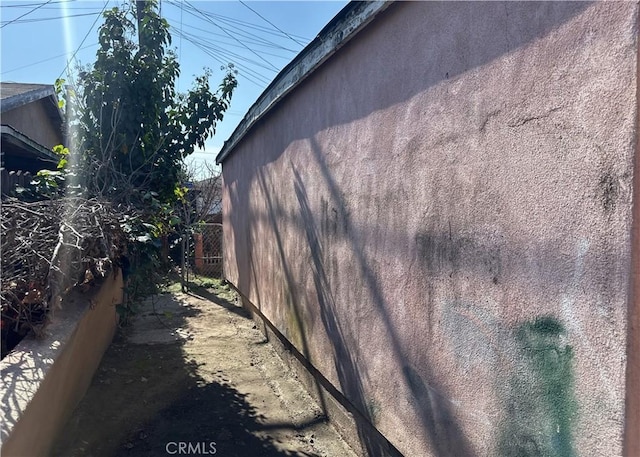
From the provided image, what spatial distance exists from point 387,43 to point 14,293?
10.5 ft

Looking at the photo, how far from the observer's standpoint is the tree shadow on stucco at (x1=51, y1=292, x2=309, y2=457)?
332 cm

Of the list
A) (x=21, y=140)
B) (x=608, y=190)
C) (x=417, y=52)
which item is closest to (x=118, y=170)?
(x=21, y=140)

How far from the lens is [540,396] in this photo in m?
1.64

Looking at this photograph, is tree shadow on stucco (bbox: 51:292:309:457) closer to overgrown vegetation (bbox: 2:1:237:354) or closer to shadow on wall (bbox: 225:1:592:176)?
overgrown vegetation (bbox: 2:1:237:354)

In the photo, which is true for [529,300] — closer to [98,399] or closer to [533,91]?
[533,91]

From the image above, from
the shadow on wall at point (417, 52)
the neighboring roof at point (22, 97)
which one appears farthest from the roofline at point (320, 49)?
the neighboring roof at point (22, 97)

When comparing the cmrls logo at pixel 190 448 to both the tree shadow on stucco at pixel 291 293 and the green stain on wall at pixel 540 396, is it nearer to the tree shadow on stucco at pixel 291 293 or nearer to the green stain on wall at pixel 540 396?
the tree shadow on stucco at pixel 291 293

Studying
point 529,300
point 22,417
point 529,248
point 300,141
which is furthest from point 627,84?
point 300,141

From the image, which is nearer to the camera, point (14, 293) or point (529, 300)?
point (529, 300)

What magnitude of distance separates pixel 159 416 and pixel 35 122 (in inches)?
450

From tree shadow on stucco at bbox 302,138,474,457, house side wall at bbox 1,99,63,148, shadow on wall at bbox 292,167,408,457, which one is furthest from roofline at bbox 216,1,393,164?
house side wall at bbox 1,99,63,148

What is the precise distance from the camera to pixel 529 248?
1.70m

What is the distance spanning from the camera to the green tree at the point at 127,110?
5496mm

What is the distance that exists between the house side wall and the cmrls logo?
890 cm
